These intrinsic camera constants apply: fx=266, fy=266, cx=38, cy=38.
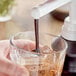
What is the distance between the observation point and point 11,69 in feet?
1.29

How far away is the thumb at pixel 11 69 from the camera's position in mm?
382

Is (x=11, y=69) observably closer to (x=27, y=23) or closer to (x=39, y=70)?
(x=39, y=70)

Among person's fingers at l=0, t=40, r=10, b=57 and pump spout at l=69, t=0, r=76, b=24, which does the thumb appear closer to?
person's fingers at l=0, t=40, r=10, b=57

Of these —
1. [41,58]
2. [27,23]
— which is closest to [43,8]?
[41,58]

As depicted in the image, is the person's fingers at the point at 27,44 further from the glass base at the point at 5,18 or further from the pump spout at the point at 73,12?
the glass base at the point at 5,18

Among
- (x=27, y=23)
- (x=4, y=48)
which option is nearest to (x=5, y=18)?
(x=27, y=23)

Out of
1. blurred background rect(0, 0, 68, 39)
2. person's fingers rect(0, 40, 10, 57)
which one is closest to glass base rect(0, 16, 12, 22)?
blurred background rect(0, 0, 68, 39)

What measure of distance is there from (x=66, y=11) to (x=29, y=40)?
0.95 feet

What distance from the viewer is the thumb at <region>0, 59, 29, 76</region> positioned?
382 mm

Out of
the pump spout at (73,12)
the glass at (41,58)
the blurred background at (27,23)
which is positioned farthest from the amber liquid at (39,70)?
the blurred background at (27,23)

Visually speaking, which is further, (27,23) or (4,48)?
(27,23)

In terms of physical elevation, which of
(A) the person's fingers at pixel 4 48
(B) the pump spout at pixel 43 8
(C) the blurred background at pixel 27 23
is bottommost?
(C) the blurred background at pixel 27 23

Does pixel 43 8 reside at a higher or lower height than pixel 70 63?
higher

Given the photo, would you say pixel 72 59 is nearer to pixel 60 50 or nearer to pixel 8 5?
pixel 60 50
